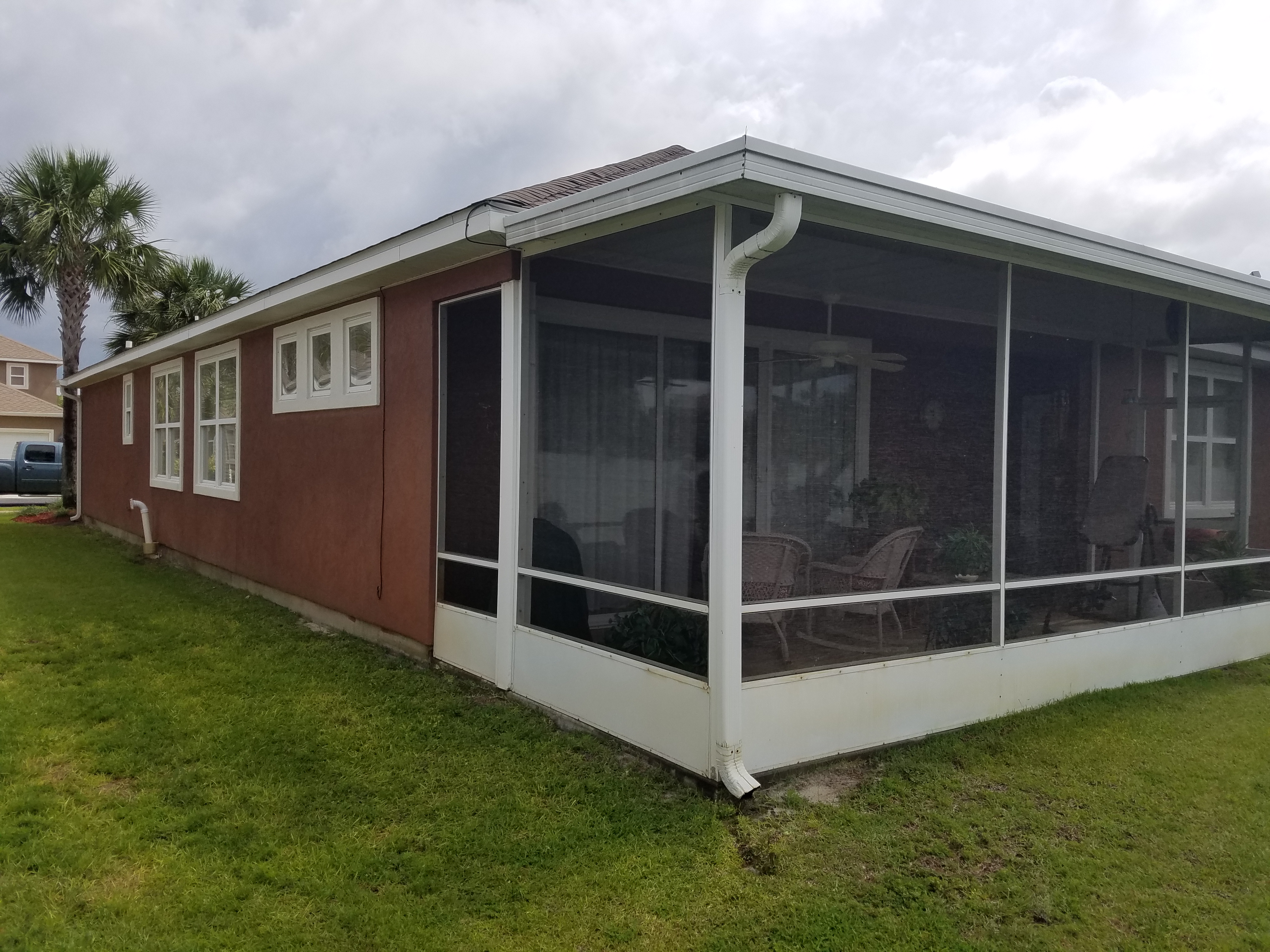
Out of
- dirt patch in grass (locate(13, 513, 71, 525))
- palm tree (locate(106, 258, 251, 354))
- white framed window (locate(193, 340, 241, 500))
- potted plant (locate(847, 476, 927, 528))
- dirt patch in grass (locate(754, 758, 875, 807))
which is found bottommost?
dirt patch in grass (locate(754, 758, 875, 807))

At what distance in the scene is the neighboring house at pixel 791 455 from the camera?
3.51m

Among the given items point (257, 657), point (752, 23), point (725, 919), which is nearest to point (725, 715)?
point (725, 919)

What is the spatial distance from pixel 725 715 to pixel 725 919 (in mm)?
818

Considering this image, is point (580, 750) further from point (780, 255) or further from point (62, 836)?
point (780, 255)

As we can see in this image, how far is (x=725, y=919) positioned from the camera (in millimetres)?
2629

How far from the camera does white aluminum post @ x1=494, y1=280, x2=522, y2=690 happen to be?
4.53 meters

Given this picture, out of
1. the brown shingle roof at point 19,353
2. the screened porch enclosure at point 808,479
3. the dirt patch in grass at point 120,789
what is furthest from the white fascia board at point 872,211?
the brown shingle roof at point 19,353

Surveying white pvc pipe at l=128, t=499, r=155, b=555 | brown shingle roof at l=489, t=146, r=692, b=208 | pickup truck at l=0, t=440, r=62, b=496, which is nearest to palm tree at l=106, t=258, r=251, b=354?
pickup truck at l=0, t=440, r=62, b=496

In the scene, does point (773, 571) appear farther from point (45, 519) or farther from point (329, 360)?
point (45, 519)

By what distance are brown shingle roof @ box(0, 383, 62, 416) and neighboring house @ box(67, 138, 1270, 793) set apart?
27.1 m

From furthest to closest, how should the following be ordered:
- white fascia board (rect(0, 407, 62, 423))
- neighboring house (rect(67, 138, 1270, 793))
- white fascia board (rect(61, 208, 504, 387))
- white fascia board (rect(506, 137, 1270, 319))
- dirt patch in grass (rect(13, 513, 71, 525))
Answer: white fascia board (rect(0, 407, 62, 423)), dirt patch in grass (rect(13, 513, 71, 525)), white fascia board (rect(61, 208, 504, 387)), neighboring house (rect(67, 138, 1270, 793)), white fascia board (rect(506, 137, 1270, 319))

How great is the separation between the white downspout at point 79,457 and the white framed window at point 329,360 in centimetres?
967

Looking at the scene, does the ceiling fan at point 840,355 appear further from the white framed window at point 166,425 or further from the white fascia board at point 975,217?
the white framed window at point 166,425

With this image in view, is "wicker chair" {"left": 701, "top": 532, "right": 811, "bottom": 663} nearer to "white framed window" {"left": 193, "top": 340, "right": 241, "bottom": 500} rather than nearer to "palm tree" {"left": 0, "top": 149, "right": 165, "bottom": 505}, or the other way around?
"white framed window" {"left": 193, "top": 340, "right": 241, "bottom": 500}
